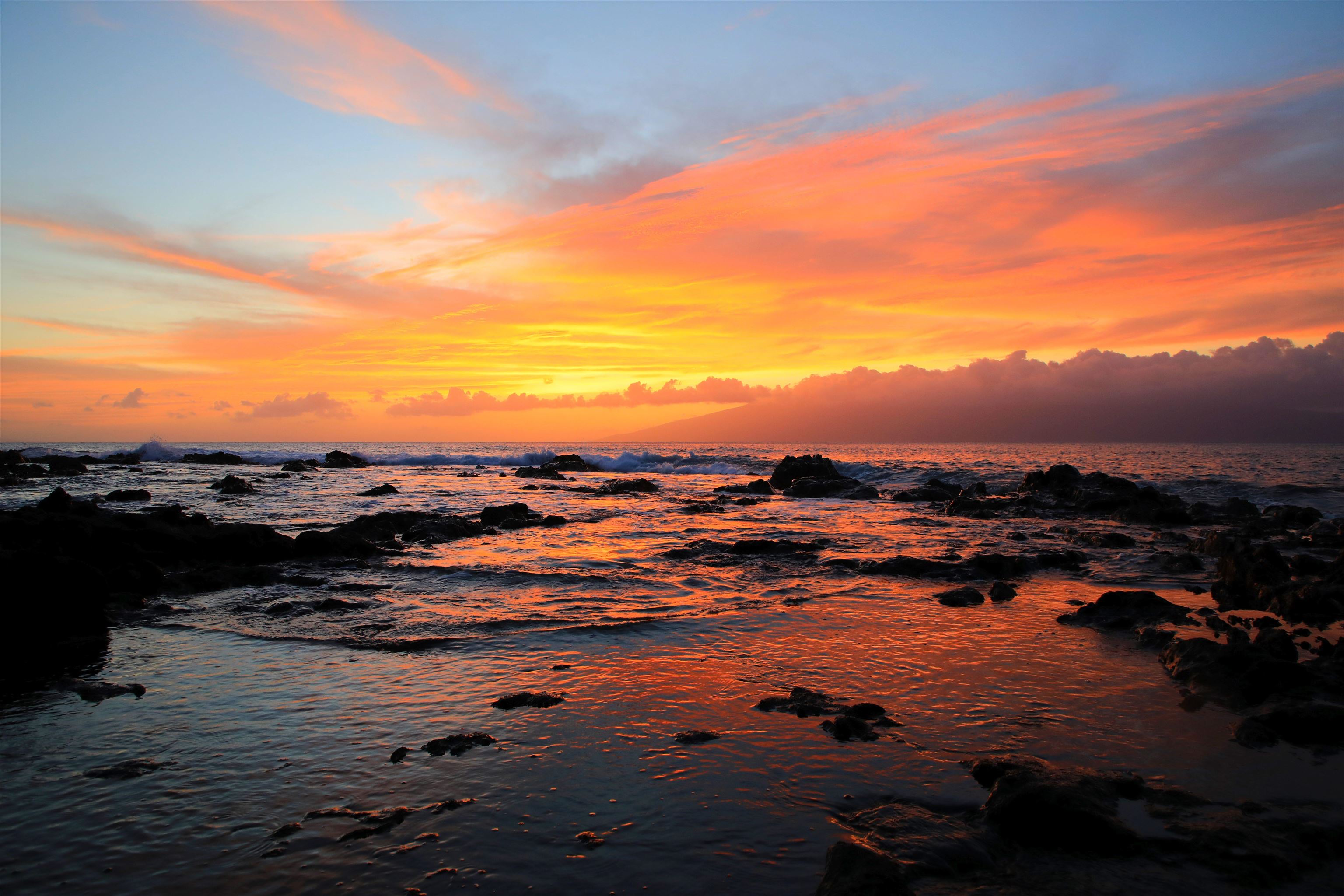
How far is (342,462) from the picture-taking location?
194 ft

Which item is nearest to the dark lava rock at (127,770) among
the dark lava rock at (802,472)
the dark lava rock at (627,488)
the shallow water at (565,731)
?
the shallow water at (565,731)

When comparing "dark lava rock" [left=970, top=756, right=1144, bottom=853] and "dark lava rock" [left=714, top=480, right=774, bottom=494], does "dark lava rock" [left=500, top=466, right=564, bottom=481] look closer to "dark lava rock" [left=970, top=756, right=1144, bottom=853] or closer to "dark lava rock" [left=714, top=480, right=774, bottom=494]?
"dark lava rock" [left=714, top=480, right=774, bottom=494]

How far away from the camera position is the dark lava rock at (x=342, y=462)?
58125 mm

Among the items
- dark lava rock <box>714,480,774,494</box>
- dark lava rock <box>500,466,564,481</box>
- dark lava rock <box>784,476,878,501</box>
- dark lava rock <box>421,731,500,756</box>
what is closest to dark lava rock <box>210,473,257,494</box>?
dark lava rock <box>500,466,564,481</box>

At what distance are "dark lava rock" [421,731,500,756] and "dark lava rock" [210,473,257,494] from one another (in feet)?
96.9

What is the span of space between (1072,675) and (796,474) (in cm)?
3305

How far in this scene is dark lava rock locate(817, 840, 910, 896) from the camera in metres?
3.39

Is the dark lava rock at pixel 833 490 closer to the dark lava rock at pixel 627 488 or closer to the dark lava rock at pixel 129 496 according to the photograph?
the dark lava rock at pixel 627 488

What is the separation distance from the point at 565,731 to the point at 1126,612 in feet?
25.9

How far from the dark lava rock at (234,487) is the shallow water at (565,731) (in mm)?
21787

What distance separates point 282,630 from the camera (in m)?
8.79

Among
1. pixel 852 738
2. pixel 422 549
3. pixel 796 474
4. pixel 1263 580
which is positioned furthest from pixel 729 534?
pixel 796 474

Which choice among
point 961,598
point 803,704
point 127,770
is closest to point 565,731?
point 803,704

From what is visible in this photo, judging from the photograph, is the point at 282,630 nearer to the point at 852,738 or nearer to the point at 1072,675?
the point at 852,738
